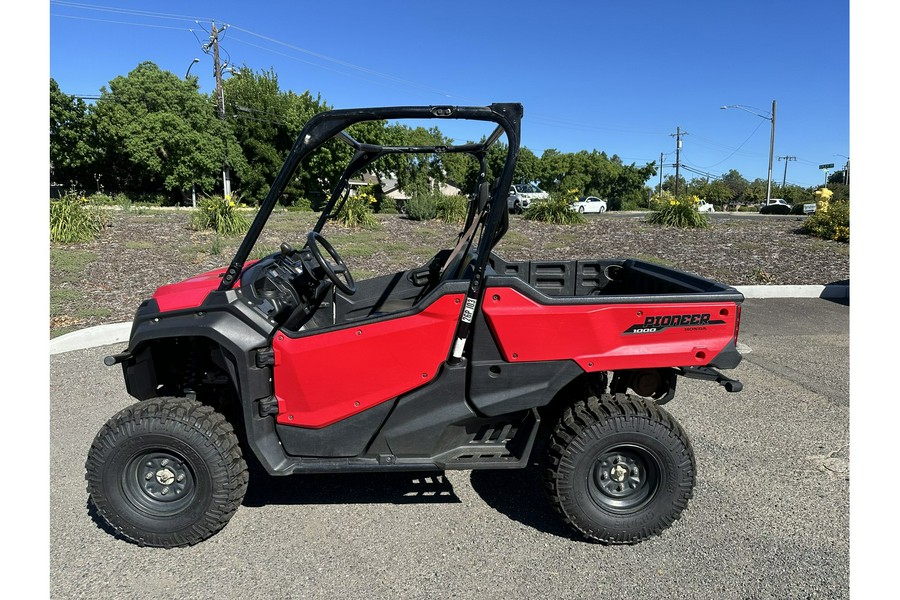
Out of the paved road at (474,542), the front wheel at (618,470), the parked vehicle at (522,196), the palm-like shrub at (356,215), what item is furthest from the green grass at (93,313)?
the parked vehicle at (522,196)

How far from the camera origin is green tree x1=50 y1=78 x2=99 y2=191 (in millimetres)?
35250

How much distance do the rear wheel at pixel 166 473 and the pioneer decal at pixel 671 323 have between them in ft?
6.43

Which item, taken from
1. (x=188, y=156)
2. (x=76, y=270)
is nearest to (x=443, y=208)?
(x=76, y=270)

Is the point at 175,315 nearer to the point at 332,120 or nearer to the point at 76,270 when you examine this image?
the point at 332,120

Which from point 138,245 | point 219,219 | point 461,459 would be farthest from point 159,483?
point 219,219

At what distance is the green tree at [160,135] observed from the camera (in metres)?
35.9

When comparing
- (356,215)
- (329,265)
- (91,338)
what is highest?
(356,215)

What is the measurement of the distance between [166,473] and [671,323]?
8.07ft

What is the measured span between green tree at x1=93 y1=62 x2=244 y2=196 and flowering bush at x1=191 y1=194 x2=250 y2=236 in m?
26.8

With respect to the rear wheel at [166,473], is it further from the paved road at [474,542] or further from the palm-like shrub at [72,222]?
the palm-like shrub at [72,222]

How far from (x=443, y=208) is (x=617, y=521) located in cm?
1324

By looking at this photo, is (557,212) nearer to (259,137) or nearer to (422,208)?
(422,208)

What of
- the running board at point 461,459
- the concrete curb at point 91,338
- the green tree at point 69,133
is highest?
the green tree at point 69,133

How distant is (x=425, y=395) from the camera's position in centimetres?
284
